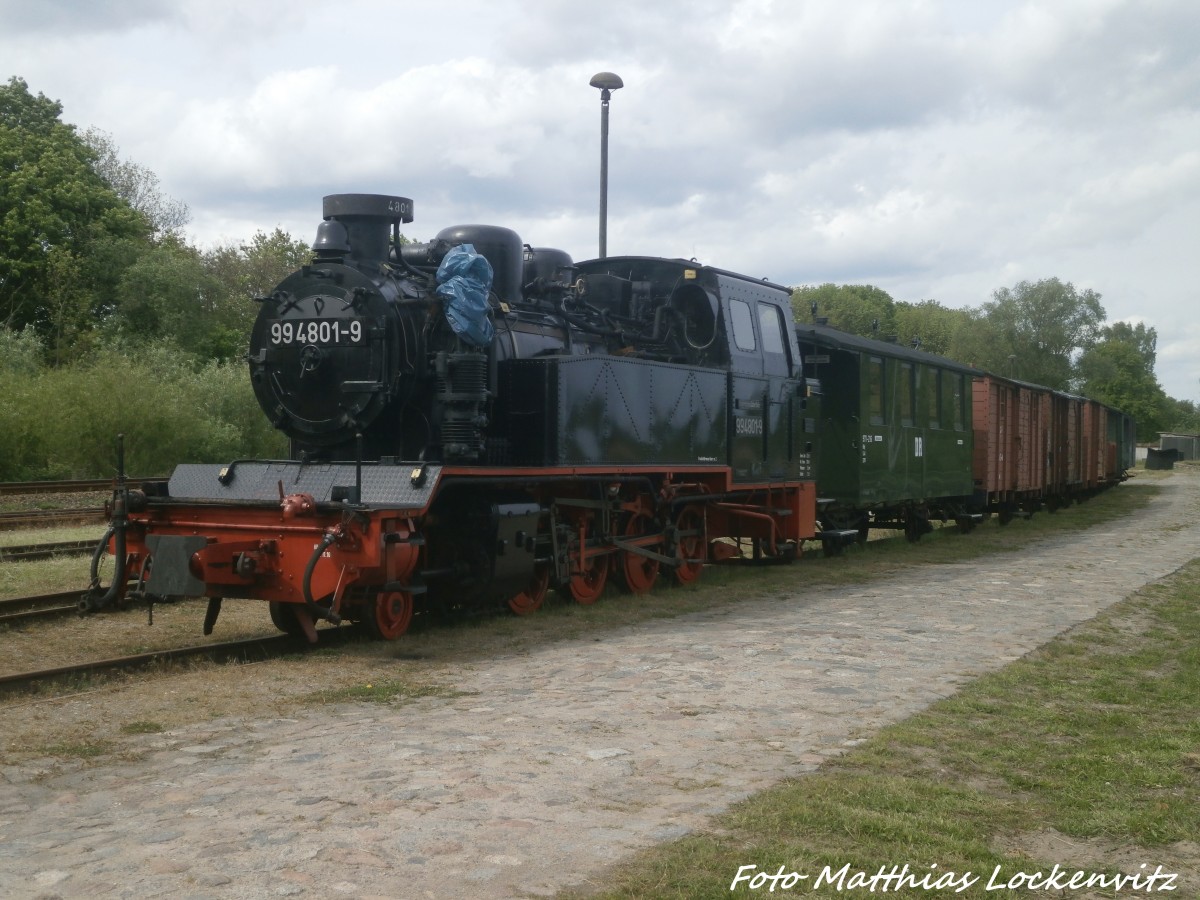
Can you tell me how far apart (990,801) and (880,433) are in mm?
12367

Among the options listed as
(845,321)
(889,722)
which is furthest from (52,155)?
(845,321)

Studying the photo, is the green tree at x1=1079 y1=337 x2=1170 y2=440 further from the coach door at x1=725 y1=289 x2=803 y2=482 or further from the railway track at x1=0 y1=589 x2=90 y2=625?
the railway track at x1=0 y1=589 x2=90 y2=625

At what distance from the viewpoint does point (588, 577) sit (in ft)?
36.1

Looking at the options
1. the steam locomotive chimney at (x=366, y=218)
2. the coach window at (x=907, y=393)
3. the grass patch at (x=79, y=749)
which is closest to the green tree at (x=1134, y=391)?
the coach window at (x=907, y=393)

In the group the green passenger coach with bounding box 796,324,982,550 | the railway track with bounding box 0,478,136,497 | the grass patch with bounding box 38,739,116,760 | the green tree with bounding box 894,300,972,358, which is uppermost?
the green tree with bounding box 894,300,972,358

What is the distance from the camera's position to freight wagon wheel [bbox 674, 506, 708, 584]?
12.3m

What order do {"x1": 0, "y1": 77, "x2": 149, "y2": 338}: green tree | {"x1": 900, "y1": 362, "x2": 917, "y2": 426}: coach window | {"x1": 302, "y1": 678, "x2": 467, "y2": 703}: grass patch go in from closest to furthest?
1. {"x1": 302, "y1": 678, "x2": 467, "y2": 703}: grass patch
2. {"x1": 900, "y1": 362, "x2": 917, "y2": 426}: coach window
3. {"x1": 0, "y1": 77, "x2": 149, "y2": 338}: green tree

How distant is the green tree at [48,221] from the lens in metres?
37.2

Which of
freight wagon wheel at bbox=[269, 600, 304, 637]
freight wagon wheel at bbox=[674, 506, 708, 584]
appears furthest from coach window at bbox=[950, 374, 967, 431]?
freight wagon wheel at bbox=[269, 600, 304, 637]

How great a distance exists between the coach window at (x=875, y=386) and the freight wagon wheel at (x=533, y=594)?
793 cm

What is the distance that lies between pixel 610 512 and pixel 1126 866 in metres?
7.04

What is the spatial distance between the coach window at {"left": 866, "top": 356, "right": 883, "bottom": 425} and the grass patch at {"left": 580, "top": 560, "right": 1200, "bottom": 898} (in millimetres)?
9631

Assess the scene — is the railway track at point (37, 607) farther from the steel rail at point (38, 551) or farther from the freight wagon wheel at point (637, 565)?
the freight wagon wheel at point (637, 565)

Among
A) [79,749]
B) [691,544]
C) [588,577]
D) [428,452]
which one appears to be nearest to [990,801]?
[79,749]
